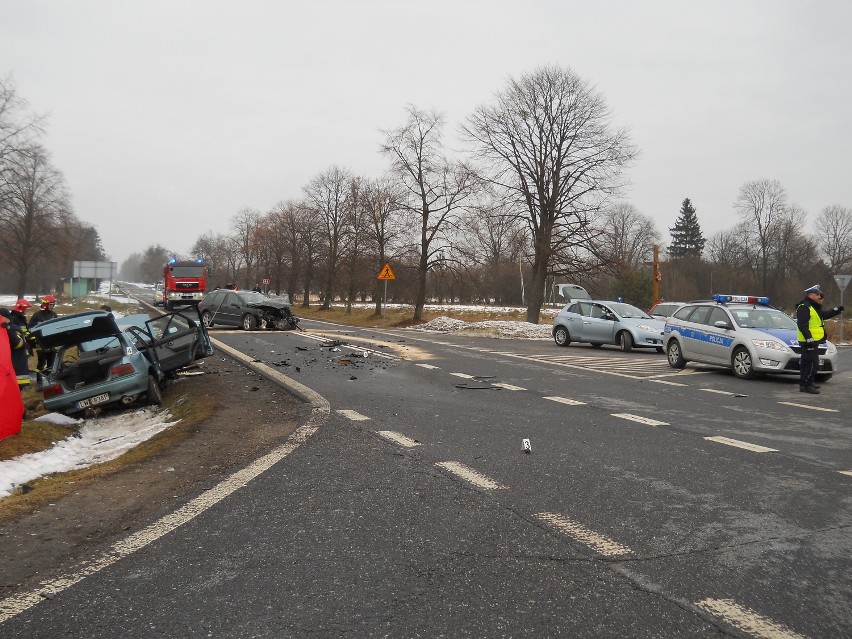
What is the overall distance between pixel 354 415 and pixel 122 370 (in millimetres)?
4383

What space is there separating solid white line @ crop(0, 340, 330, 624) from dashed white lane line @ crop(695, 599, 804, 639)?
10.6 feet

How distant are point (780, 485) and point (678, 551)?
6.63ft

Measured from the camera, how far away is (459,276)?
40.0m

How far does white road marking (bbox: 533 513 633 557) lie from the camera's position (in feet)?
12.9

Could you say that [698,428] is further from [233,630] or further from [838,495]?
[233,630]

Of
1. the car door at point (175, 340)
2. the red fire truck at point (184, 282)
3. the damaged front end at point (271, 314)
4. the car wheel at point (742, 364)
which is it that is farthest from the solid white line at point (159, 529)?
the red fire truck at point (184, 282)

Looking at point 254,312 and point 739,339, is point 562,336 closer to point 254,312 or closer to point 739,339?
point 739,339

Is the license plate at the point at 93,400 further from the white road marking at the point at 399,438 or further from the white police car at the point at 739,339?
the white police car at the point at 739,339

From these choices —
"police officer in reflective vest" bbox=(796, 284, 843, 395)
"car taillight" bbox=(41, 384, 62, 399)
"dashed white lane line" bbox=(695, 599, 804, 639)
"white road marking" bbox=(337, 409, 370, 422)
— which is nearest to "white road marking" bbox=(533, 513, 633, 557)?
"dashed white lane line" bbox=(695, 599, 804, 639)

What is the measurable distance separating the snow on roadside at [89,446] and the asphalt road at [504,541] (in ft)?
8.74

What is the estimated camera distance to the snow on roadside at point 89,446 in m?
7.00

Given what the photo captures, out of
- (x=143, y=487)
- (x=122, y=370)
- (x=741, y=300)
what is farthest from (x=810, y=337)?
(x=122, y=370)

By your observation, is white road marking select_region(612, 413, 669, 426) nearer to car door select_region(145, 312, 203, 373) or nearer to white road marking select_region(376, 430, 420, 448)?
white road marking select_region(376, 430, 420, 448)

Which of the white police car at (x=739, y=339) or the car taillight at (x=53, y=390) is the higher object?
the white police car at (x=739, y=339)
